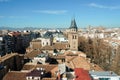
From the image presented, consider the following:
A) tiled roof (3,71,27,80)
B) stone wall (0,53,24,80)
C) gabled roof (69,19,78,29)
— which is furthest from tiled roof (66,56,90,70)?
gabled roof (69,19,78,29)

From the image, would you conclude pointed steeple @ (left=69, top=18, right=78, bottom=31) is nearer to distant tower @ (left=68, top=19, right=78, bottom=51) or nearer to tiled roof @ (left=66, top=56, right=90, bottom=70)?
distant tower @ (left=68, top=19, right=78, bottom=51)

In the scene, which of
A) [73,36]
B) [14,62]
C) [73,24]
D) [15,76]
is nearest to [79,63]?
[14,62]

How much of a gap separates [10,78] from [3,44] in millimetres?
50176

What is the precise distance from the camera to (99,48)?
258 feet

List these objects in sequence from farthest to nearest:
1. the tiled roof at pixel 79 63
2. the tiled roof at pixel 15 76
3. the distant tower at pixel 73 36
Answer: the distant tower at pixel 73 36 → the tiled roof at pixel 79 63 → the tiled roof at pixel 15 76

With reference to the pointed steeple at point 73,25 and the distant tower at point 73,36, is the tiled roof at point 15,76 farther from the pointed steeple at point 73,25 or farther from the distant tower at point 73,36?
the pointed steeple at point 73,25

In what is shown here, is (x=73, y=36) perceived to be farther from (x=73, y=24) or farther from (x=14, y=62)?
(x=14, y=62)

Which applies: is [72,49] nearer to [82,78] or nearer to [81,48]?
[81,48]

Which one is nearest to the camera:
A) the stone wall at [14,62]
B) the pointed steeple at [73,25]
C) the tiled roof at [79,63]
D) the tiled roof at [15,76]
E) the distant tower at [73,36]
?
the tiled roof at [15,76]

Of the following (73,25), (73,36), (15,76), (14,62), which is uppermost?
(73,25)

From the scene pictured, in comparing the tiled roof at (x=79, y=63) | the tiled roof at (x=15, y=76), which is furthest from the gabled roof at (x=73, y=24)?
the tiled roof at (x=15, y=76)

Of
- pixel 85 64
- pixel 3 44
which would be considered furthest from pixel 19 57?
pixel 3 44

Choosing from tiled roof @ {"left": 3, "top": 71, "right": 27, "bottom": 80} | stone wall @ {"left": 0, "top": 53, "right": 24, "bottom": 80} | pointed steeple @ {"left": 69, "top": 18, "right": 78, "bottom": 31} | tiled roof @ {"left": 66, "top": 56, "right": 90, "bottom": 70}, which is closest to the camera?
tiled roof @ {"left": 3, "top": 71, "right": 27, "bottom": 80}

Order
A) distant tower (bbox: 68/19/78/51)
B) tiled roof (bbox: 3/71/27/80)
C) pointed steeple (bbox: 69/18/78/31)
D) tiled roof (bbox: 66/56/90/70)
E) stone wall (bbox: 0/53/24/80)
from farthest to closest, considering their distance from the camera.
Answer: pointed steeple (bbox: 69/18/78/31) → distant tower (bbox: 68/19/78/51) → stone wall (bbox: 0/53/24/80) → tiled roof (bbox: 66/56/90/70) → tiled roof (bbox: 3/71/27/80)
